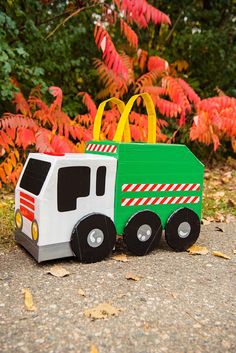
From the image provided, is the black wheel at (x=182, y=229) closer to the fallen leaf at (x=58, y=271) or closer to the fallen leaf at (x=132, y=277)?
the fallen leaf at (x=132, y=277)

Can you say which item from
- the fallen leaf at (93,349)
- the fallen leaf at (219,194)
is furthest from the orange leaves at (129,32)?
the fallen leaf at (93,349)

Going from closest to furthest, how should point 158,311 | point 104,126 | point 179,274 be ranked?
point 158,311 < point 179,274 < point 104,126

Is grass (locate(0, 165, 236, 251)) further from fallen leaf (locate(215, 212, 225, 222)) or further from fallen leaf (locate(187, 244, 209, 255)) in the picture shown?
fallen leaf (locate(187, 244, 209, 255))

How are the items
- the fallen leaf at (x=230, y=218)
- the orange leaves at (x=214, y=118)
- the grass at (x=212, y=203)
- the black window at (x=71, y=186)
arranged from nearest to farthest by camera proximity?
the black window at (x=71, y=186)
the grass at (x=212, y=203)
the fallen leaf at (x=230, y=218)
the orange leaves at (x=214, y=118)

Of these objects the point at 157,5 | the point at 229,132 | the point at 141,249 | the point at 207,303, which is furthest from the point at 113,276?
the point at 157,5

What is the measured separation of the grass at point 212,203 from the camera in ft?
12.5

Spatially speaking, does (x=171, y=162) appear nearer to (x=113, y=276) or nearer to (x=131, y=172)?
(x=131, y=172)

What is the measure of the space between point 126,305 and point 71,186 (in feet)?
A: 3.29

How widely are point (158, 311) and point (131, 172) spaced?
1.20 m

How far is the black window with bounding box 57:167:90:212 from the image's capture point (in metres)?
2.95

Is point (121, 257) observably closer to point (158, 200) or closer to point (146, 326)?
point (158, 200)

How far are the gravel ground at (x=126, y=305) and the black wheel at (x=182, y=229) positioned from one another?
10 centimetres

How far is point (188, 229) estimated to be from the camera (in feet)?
11.5

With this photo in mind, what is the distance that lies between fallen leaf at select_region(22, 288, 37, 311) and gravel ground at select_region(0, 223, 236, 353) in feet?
0.09
